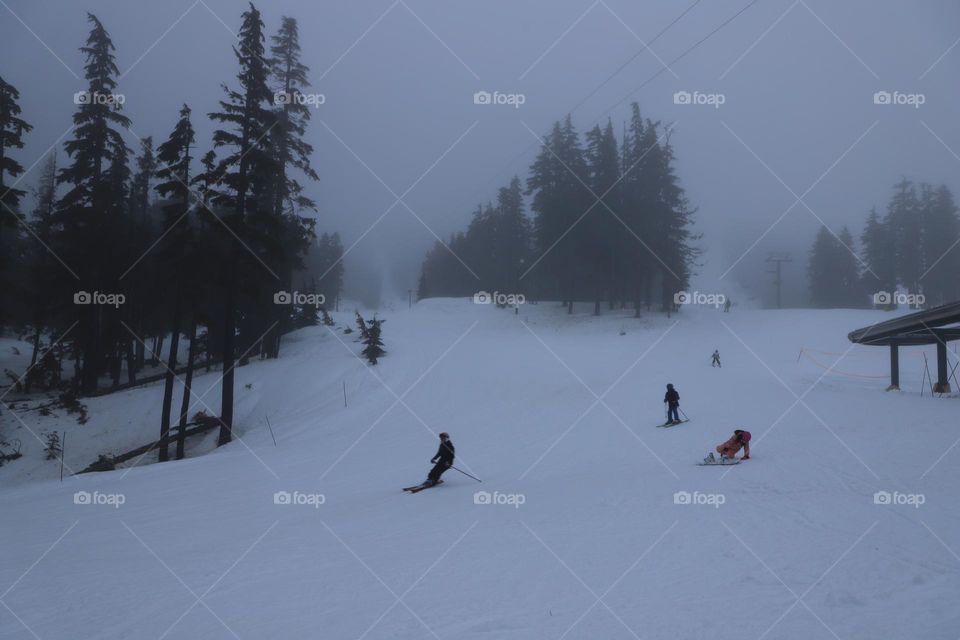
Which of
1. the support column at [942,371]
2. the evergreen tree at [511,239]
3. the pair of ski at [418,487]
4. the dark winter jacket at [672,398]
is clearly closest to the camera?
the pair of ski at [418,487]

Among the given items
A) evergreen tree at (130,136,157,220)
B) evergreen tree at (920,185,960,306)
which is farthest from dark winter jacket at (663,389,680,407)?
evergreen tree at (920,185,960,306)

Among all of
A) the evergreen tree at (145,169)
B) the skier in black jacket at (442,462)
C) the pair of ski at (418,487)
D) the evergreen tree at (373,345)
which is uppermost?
the evergreen tree at (145,169)

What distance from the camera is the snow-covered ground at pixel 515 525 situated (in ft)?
19.4

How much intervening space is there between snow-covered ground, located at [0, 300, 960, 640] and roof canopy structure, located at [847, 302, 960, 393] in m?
1.84

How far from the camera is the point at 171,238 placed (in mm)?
21500

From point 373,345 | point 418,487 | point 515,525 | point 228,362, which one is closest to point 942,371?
point 515,525

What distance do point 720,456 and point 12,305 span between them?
4371cm

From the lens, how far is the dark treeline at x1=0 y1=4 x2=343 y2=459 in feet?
68.7

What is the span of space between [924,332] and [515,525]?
22117 mm

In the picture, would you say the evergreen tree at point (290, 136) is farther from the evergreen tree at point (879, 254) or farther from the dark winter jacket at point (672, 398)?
the evergreen tree at point (879, 254)

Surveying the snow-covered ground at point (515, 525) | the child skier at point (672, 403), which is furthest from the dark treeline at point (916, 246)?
the child skier at point (672, 403)

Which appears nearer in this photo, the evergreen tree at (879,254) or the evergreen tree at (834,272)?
the evergreen tree at (879,254)

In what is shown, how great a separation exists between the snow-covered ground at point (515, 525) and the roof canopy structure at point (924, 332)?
1841 mm

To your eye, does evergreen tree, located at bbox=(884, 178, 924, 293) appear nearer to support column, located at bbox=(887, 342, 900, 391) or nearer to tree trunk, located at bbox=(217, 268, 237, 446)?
support column, located at bbox=(887, 342, 900, 391)
